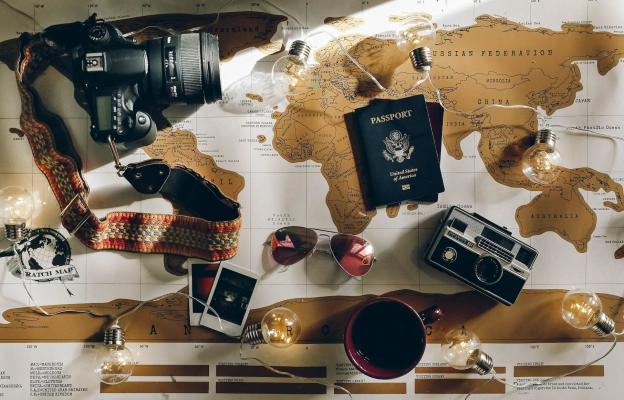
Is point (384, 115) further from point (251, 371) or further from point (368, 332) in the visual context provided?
point (251, 371)

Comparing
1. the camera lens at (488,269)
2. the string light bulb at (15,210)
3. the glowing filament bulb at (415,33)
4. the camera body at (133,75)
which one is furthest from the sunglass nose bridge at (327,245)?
the string light bulb at (15,210)

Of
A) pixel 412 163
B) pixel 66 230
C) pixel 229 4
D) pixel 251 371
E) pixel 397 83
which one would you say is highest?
pixel 229 4

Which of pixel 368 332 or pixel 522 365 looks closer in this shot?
pixel 368 332

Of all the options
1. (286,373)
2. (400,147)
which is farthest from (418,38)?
(286,373)

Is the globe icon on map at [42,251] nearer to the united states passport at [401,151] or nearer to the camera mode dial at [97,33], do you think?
the camera mode dial at [97,33]

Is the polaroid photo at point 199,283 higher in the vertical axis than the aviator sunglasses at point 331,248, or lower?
lower

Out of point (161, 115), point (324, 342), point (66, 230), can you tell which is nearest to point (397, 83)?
point (161, 115)

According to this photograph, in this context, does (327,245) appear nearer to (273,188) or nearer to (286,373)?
(273,188)
